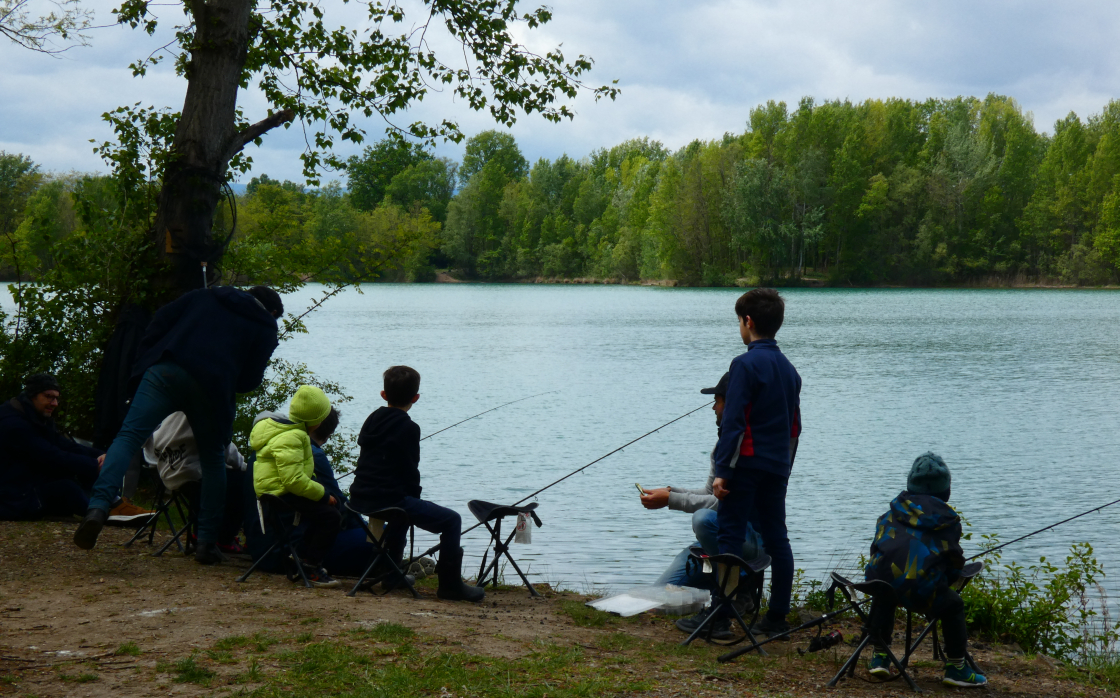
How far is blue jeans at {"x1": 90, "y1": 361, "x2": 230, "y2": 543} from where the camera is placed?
4785mm

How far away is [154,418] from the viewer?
489 centimetres

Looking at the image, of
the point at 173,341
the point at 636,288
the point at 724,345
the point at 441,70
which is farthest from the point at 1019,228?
the point at 173,341

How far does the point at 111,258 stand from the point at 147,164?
2.80 feet

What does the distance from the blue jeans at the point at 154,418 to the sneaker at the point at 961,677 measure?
3.58 m

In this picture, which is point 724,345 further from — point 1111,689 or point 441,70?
point 1111,689

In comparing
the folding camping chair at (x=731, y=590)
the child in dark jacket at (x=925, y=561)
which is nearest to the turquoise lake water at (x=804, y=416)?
the folding camping chair at (x=731, y=590)

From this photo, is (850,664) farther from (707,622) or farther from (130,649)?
(130,649)

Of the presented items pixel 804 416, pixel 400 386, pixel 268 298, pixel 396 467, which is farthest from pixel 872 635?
pixel 804 416

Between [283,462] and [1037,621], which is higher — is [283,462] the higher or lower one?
the higher one

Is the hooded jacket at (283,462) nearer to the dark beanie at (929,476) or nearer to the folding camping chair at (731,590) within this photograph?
the folding camping chair at (731,590)

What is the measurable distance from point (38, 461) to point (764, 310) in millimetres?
4546

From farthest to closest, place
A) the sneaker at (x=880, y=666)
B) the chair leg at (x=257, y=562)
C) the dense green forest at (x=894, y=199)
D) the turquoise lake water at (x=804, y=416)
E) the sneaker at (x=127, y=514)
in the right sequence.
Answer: the dense green forest at (x=894, y=199)
the turquoise lake water at (x=804, y=416)
the sneaker at (x=127, y=514)
the chair leg at (x=257, y=562)
the sneaker at (x=880, y=666)

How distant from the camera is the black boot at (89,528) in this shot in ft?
14.9

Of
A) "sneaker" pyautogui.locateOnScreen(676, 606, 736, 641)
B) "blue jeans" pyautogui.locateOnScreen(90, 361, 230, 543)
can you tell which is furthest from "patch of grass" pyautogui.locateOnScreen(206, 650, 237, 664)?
"sneaker" pyautogui.locateOnScreen(676, 606, 736, 641)
